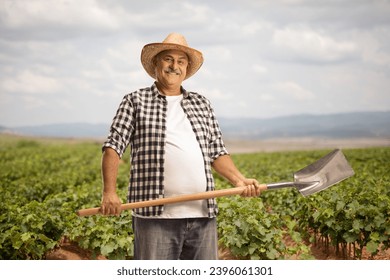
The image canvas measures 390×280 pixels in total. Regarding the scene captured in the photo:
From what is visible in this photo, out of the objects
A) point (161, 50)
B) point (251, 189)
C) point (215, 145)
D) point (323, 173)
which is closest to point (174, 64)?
point (161, 50)

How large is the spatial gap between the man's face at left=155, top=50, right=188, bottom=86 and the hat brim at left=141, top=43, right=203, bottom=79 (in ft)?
0.13

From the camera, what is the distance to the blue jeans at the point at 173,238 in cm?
311

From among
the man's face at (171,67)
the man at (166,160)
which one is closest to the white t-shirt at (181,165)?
the man at (166,160)

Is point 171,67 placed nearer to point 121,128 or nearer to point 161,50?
point 161,50

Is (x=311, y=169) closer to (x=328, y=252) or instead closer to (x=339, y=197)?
(x=339, y=197)

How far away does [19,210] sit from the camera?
5.55 m

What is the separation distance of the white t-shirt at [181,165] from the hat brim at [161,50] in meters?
0.34

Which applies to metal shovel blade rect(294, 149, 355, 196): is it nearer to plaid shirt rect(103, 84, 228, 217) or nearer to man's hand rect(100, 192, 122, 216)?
plaid shirt rect(103, 84, 228, 217)

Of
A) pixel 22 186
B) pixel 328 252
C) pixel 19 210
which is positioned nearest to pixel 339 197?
pixel 328 252

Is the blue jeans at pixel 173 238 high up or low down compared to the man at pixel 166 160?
down

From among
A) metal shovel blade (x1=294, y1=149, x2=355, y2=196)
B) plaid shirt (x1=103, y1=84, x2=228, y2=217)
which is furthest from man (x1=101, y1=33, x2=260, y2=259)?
metal shovel blade (x1=294, y1=149, x2=355, y2=196)

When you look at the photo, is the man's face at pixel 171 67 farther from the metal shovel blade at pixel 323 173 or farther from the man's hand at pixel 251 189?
the metal shovel blade at pixel 323 173
